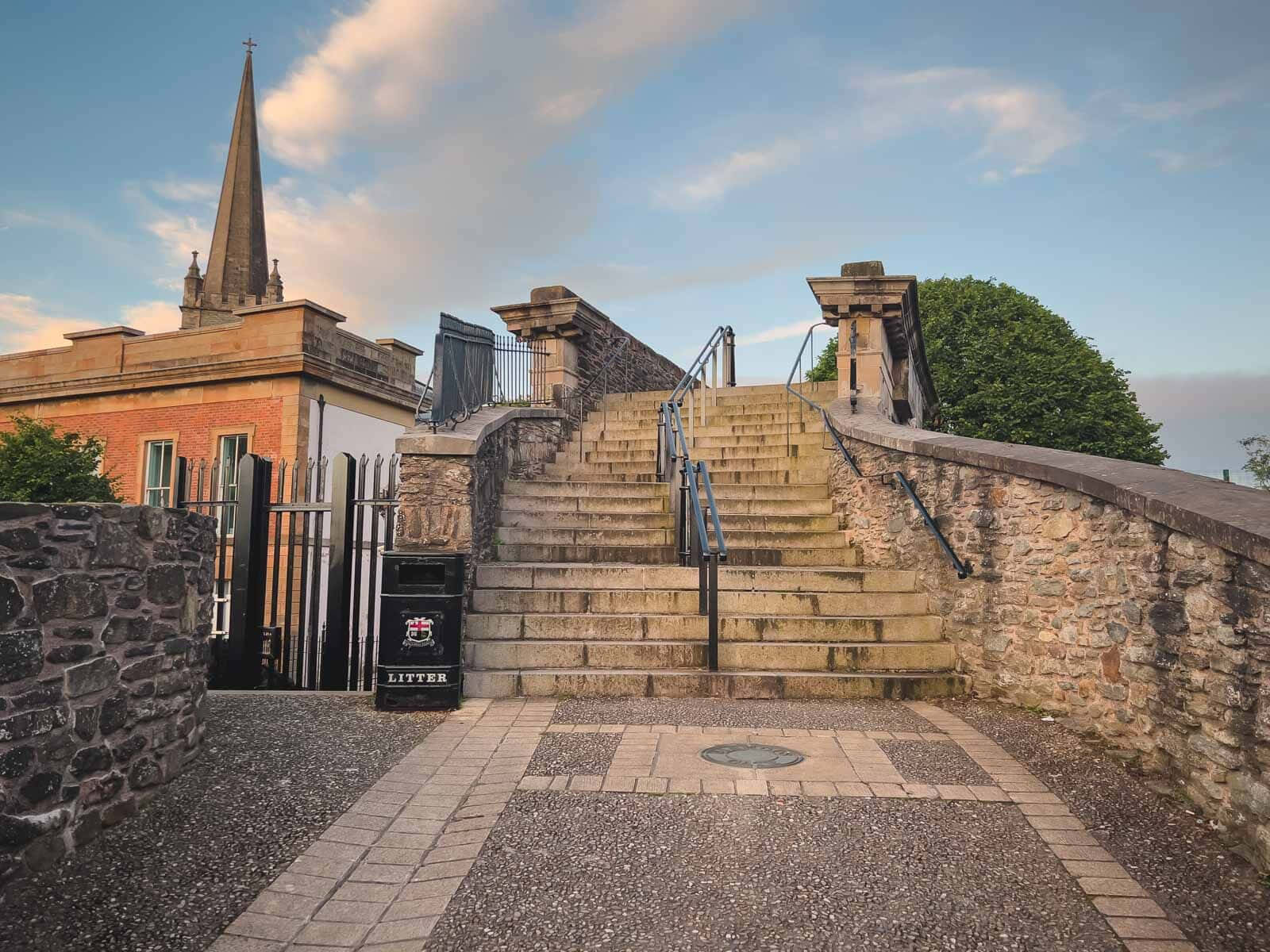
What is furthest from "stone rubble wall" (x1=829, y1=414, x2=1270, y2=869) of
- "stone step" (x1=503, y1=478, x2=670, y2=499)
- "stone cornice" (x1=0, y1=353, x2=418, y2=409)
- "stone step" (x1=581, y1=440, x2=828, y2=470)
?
"stone cornice" (x1=0, y1=353, x2=418, y2=409)

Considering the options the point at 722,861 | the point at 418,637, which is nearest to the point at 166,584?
the point at 418,637

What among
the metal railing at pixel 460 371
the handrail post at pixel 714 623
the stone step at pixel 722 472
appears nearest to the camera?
the handrail post at pixel 714 623

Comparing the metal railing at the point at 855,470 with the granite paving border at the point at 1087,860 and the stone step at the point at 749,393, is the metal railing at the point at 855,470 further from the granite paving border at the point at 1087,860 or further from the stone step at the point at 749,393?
the granite paving border at the point at 1087,860

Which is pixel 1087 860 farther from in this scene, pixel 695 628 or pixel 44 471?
pixel 44 471

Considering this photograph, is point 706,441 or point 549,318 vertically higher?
point 549,318

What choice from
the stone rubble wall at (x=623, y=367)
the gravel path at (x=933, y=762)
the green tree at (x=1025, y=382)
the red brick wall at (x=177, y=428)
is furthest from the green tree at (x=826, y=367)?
the gravel path at (x=933, y=762)

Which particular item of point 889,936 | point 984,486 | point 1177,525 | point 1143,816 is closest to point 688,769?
point 889,936

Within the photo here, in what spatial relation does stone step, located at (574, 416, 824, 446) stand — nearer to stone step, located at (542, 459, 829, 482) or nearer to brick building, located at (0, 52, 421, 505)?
stone step, located at (542, 459, 829, 482)

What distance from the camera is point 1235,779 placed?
370cm

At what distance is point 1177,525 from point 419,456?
5454 millimetres

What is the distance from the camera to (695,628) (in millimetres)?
7051

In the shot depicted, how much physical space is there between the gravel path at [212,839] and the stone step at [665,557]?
2.86m

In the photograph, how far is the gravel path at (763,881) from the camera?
2.90 metres

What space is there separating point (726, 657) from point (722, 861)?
3.23 meters
